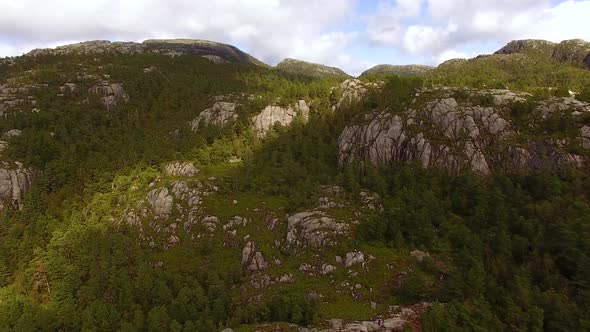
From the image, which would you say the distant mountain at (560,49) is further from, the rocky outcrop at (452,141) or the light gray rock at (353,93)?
the rocky outcrop at (452,141)

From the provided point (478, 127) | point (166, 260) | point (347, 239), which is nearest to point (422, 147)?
point (478, 127)

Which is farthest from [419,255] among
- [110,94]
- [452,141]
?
[110,94]

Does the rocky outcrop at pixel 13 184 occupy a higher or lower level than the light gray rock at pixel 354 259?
higher

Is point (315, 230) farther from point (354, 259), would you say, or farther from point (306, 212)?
point (354, 259)

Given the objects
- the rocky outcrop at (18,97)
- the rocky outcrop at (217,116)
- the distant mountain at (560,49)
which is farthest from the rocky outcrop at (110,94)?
the distant mountain at (560,49)

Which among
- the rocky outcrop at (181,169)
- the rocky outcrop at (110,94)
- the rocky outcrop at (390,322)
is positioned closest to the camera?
the rocky outcrop at (390,322)

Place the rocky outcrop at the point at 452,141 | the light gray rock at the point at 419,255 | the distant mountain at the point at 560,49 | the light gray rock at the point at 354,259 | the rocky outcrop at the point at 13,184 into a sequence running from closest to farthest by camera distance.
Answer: the light gray rock at the point at 419,255, the light gray rock at the point at 354,259, the rocky outcrop at the point at 452,141, the rocky outcrop at the point at 13,184, the distant mountain at the point at 560,49

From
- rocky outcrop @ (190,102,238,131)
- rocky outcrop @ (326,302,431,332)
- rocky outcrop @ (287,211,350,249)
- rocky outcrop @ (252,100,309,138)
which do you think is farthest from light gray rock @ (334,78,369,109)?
rocky outcrop @ (326,302,431,332)

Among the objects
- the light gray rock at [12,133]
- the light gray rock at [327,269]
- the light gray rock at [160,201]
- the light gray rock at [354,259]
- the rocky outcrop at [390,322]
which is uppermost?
the light gray rock at [12,133]
